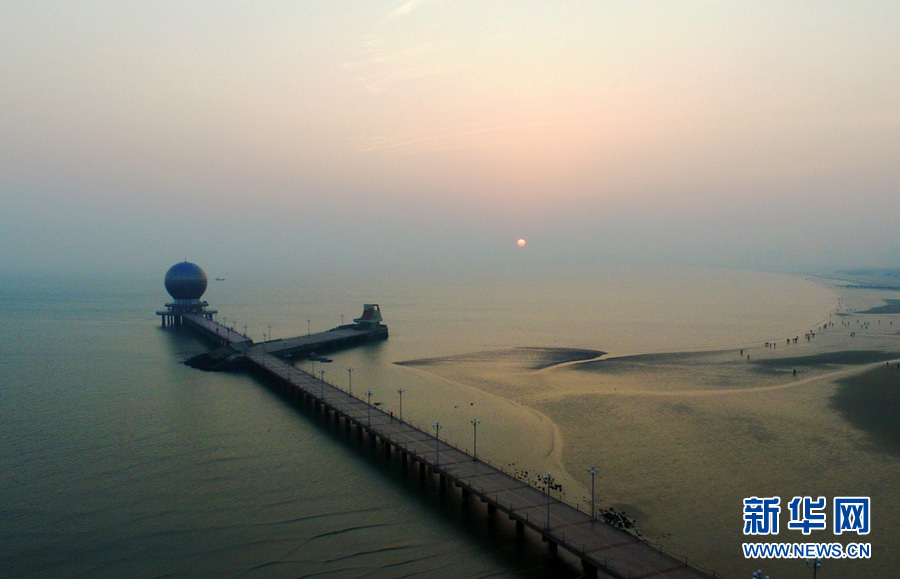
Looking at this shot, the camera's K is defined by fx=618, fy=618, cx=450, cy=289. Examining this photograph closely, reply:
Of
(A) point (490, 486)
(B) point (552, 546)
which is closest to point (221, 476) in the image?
(A) point (490, 486)

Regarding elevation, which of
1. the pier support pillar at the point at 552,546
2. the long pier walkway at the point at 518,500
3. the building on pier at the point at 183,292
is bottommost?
the pier support pillar at the point at 552,546

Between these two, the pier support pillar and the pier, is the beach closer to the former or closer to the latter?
the pier

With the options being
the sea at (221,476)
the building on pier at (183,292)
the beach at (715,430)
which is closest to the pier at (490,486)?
the sea at (221,476)

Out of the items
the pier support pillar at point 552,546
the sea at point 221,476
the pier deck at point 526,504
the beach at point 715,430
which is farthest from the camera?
the beach at point 715,430

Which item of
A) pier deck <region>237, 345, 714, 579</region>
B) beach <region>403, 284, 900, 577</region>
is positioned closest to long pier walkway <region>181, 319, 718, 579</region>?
pier deck <region>237, 345, 714, 579</region>

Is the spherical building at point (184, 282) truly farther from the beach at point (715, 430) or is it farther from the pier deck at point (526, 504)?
→ the pier deck at point (526, 504)

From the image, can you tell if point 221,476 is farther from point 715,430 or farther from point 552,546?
point 715,430

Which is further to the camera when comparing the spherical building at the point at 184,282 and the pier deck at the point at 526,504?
the spherical building at the point at 184,282
